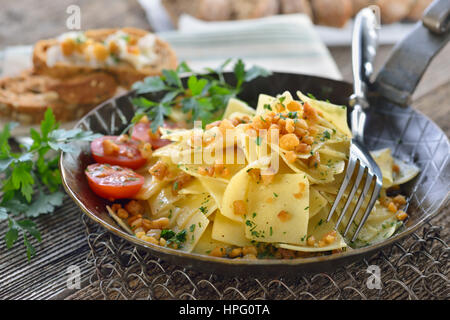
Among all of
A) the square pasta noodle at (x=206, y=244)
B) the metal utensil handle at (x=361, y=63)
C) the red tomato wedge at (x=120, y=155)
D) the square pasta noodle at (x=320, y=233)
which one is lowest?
the square pasta noodle at (x=206, y=244)

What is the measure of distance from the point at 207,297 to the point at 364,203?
1371 mm

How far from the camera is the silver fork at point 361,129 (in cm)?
332

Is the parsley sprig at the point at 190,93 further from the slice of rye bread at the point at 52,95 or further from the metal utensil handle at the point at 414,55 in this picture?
the slice of rye bread at the point at 52,95

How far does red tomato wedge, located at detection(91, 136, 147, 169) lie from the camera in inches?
152

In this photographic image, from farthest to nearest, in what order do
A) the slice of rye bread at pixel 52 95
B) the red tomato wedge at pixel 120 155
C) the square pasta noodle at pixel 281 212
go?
the slice of rye bread at pixel 52 95, the red tomato wedge at pixel 120 155, the square pasta noodle at pixel 281 212

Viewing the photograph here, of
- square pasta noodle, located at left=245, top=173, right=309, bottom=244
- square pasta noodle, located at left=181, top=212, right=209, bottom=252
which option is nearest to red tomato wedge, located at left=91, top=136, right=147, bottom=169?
square pasta noodle, located at left=181, top=212, right=209, bottom=252

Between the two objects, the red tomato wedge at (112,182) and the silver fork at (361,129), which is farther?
the red tomato wedge at (112,182)

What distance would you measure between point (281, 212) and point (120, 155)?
1.45 meters

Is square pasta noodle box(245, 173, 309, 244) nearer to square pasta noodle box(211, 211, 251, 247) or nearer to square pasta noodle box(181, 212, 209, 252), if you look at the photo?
square pasta noodle box(211, 211, 251, 247)

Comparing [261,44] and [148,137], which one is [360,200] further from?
[261,44]

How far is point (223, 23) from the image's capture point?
7027mm

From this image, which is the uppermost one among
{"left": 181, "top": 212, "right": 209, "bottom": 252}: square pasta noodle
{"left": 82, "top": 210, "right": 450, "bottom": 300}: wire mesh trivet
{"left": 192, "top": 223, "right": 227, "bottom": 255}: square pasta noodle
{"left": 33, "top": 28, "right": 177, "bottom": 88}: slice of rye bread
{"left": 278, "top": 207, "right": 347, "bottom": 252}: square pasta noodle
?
{"left": 33, "top": 28, "right": 177, "bottom": 88}: slice of rye bread

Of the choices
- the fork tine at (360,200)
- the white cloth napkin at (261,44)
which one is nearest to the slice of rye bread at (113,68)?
the white cloth napkin at (261,44)

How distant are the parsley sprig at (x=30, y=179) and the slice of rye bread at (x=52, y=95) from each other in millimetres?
1276
